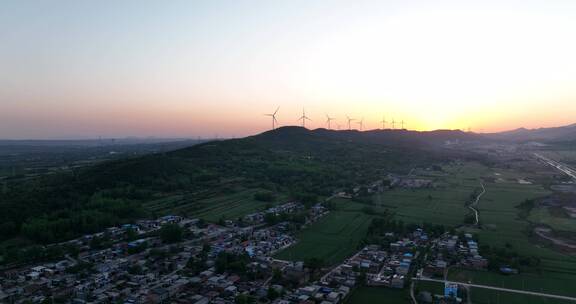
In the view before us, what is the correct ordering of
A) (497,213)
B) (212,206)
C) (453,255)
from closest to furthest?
1. (453,255)
2. (497,213)
3. (212,206)

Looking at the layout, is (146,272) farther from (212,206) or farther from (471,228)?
(471,228)

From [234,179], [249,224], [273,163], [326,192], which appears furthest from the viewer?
[273,163]

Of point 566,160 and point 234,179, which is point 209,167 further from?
point 566,160

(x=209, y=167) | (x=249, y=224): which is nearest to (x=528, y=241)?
(x=249, y=224)

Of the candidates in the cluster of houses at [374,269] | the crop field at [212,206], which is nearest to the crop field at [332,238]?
the cluster of houses at [374,269]

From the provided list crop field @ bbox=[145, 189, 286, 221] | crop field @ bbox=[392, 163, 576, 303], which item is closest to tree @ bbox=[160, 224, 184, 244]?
crop field @ bbox=[145, 189, 286, 221]

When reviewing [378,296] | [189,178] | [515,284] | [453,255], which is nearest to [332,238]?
[453,255]

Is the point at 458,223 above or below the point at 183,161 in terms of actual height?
below
